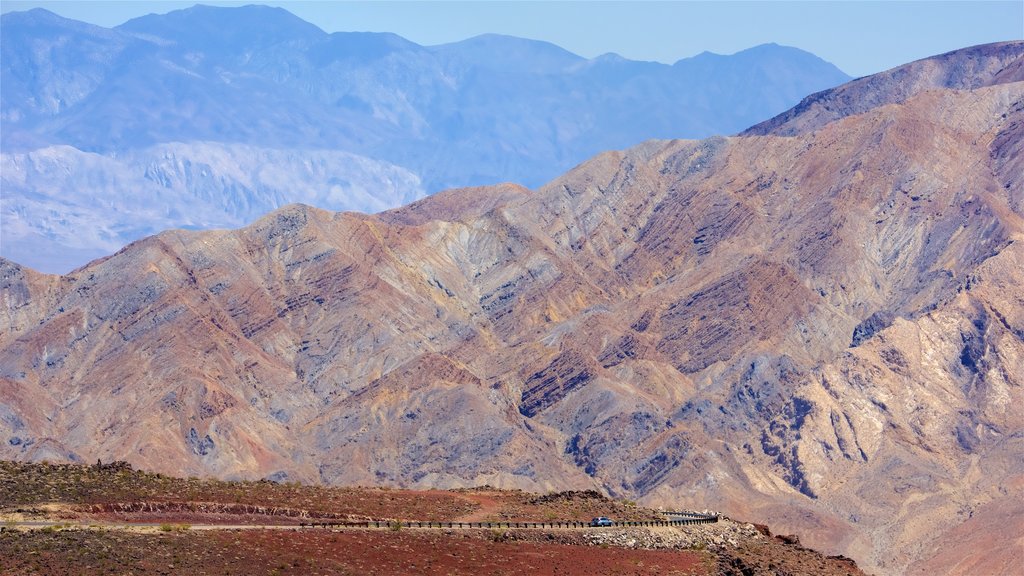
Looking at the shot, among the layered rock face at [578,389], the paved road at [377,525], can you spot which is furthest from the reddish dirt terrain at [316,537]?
the layered rock face at [578,389]

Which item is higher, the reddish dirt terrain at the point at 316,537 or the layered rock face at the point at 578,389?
the reddish dirt terrain at the point at 316,537

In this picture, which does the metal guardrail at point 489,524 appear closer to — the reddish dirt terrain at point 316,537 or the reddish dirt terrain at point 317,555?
the reddish dirt terrain at point 316,537

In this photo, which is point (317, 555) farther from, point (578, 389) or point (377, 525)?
point (578, 389)

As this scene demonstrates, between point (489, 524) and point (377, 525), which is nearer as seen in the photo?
point (377, 525)

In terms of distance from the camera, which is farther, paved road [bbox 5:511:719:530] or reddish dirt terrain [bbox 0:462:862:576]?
paved road [bbox 5:511:719:530]

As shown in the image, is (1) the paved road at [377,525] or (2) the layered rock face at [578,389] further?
(2) the layered rock face at [578,389]

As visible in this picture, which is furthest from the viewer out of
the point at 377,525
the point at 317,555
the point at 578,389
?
the point at 578,389

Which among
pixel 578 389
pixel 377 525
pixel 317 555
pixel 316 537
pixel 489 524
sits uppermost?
pixel 317 555

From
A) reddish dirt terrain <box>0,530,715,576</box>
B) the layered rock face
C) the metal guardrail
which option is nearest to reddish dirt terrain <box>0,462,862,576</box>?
reddish dirt terrain <box>0,530,715,576</box>

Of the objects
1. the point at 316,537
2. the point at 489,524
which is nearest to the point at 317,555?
the point at 316,537

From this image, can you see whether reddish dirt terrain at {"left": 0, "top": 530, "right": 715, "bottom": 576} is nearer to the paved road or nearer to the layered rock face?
the paved road

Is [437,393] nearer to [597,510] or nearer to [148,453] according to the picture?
[148,453]

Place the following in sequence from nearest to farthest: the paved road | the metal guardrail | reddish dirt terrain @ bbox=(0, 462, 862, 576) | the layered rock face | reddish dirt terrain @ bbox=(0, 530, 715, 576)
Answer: reddish dirt terrain @ bbox=(0, 530, 715, 576)
reddish dirt terrain @ bbox=(0, 462, 862, 576)
the paved road
the metal guardrail
the layered rock face
